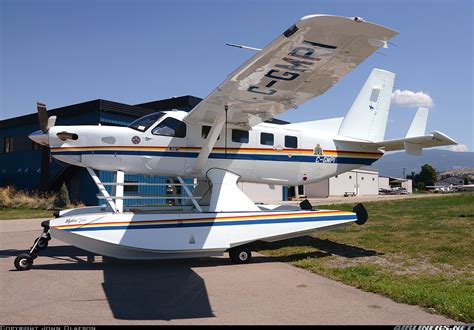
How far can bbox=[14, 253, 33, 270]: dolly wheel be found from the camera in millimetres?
7867

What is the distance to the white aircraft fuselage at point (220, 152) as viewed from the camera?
918 cm

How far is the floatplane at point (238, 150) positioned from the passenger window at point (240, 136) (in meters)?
0.03

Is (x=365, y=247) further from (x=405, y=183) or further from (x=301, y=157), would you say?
(x=405, y=183)

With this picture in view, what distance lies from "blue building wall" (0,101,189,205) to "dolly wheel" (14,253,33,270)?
12.7 meters

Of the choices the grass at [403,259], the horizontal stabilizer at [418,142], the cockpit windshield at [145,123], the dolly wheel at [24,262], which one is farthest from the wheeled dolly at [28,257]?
the horizontal stabilizer at [418,142]

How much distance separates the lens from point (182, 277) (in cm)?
743

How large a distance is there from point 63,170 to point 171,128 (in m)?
18.5

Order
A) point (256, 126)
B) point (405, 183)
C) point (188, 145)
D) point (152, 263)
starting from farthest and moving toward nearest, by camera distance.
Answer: point (405, 183) < point (256, 126) < point (188, 145) < point (152, 263)

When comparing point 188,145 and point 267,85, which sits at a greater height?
point 267,85

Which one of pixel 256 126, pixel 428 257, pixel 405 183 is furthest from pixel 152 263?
pixel 405 183

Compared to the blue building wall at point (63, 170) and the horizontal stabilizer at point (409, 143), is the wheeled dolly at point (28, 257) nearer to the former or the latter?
the horizontal stabilizer at point (409, 143)

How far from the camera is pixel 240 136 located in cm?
1026

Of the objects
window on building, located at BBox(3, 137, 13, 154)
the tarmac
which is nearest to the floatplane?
the tarmac

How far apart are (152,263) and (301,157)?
15.5ft
